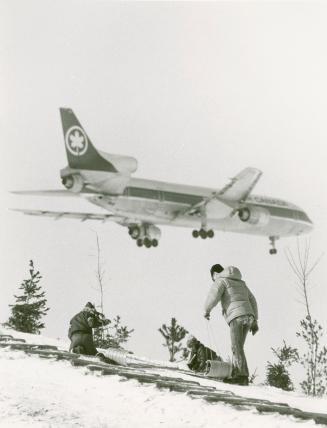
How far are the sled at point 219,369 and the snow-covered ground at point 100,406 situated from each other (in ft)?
4.85

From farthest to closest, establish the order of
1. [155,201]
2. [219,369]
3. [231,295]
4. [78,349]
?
[155,201], [78,349], [231,295], [219,369]

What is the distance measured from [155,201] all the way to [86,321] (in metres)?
26.2

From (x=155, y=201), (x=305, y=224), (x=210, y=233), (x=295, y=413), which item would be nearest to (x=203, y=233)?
(x=210, y=233)

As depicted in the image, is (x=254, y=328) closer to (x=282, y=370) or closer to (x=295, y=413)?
(x=295, y=413)

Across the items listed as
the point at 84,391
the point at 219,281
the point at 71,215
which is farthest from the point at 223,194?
the point at 84,391

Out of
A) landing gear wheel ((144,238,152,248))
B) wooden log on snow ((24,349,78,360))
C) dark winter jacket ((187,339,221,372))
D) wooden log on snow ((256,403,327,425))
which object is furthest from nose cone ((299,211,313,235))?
wooden log on snow ((256,403,327,425))

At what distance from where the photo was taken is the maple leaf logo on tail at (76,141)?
115 ft

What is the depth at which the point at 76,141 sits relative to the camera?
35.5 metres

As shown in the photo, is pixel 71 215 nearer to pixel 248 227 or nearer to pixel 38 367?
pixel 248 227

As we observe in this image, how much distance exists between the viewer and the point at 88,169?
34906 millimetres

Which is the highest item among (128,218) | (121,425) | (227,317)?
(128,218)

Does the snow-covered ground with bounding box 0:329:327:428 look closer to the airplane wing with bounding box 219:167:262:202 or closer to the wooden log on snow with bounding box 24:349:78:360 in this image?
the wooden log on snow with bounding box 24:349:78:360

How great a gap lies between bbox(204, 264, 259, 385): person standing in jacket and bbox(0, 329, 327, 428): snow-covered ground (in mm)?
1479

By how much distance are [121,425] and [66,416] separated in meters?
0.61
